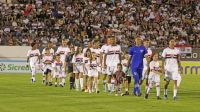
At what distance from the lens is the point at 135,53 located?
95.1 ft

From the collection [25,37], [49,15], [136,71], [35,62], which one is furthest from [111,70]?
[49,15]

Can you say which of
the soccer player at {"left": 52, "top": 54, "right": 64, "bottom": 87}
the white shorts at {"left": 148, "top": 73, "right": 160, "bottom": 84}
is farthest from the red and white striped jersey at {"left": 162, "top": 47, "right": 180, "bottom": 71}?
the soccer player at {"left": 52, "top": 54, "right": 64, "bottom": 87}

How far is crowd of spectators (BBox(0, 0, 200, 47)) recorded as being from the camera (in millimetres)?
52188

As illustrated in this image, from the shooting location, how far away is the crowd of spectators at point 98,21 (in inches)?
2055

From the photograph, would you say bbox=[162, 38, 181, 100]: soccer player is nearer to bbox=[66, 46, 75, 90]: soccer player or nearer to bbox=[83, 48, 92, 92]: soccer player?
bbox=[83, 48, 92, 92]: soccer player

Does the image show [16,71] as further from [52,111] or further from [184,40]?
[52,111]

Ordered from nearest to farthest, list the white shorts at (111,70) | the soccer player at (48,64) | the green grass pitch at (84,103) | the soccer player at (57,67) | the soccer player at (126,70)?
the green grass pitch at (84,103), the soccer player at (126,70), the white shorts at (111,70), the soccer player at (57,67), the soccer player at (48,64)

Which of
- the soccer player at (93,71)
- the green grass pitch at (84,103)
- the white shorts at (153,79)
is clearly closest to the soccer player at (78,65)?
the soccer player at (93,71)

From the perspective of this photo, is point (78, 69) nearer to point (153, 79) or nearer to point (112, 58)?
point (112, 58)

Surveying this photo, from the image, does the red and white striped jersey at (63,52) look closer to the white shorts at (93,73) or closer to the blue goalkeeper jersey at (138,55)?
the white shorts at (93,73)

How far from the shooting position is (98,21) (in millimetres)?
56125

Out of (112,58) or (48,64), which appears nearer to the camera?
(112,58)

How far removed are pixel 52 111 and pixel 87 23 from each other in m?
34.1

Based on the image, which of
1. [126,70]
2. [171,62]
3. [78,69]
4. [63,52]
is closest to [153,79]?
[171,62]
